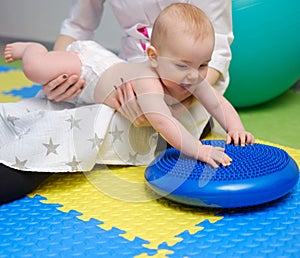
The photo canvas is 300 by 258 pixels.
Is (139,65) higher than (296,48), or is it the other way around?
(139,65)

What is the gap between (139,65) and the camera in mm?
1183

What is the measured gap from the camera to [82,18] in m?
1.50

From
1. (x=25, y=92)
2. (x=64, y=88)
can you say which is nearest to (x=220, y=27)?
(x=64, y=88)

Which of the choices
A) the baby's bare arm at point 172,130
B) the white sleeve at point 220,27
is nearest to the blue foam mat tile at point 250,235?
the baby's bare arm at point 172,130

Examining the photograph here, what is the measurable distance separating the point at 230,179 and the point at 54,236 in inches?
13.0

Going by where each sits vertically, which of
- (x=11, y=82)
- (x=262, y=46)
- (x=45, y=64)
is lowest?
(x=11, y=82)

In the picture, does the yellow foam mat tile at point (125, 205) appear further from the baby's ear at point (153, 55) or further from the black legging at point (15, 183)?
the baby's ear at point (153, 55)

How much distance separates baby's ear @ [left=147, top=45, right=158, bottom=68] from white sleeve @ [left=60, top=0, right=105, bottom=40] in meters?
0.44

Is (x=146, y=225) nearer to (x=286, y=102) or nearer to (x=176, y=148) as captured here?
(x=176, y=148)

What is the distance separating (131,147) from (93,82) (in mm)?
173

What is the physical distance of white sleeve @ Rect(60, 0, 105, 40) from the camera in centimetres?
149

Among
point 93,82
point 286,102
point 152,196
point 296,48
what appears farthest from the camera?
point 286,102

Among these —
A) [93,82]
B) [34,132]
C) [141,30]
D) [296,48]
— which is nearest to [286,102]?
[296,48]

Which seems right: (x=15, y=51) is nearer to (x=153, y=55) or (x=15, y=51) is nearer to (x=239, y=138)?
(x=153, y=55)
